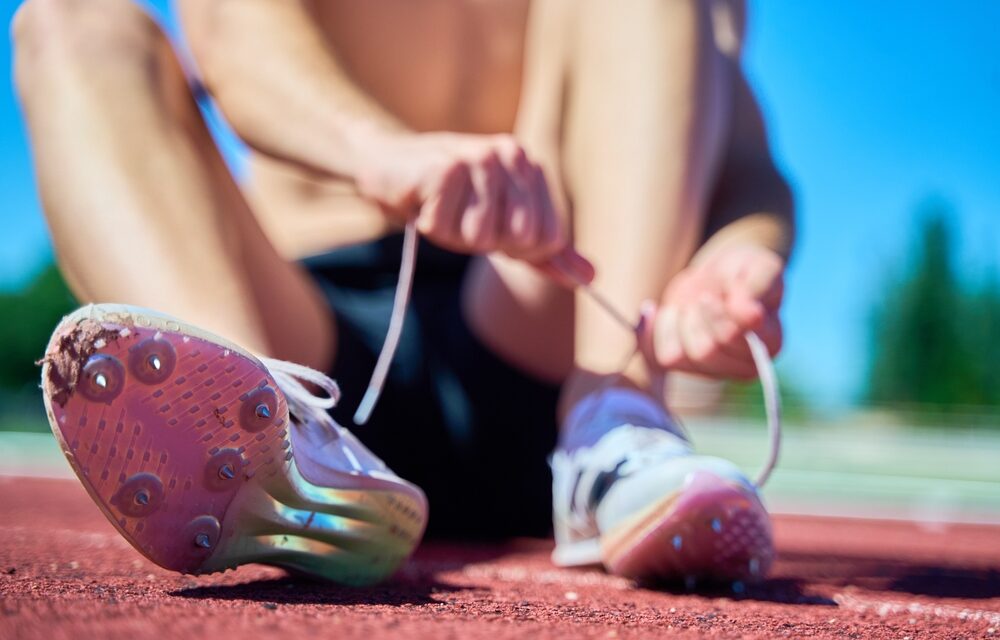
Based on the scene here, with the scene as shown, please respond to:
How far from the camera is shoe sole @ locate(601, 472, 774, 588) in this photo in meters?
0.82

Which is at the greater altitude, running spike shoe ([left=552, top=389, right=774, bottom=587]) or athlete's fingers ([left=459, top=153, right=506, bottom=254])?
athlete's fingers ([left=459, top=153, right=506, bottom=254])

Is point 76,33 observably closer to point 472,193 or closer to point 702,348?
point 472,193

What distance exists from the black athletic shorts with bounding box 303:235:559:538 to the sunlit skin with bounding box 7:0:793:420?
4cm

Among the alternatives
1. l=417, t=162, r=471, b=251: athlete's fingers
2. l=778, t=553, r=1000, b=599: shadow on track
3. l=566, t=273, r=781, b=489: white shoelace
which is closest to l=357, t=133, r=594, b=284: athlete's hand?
l=417, t=162, r=471, b=251: athlete's fingers

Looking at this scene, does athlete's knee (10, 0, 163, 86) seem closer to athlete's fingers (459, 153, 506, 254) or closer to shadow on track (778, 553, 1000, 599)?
athlete's fingers (459, 153, 506, 254)

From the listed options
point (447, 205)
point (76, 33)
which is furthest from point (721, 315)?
point (76, 33)

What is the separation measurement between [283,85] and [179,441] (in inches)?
19.2

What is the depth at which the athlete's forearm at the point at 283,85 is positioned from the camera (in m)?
0.99

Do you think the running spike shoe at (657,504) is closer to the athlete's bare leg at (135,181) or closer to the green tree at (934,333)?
the athlete's bare leg at (135,181)

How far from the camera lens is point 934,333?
19125 millimetres

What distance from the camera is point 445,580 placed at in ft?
2.97

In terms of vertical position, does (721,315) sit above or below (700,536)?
above

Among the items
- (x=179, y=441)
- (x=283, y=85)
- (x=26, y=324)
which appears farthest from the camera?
A: (x=26, y=324)

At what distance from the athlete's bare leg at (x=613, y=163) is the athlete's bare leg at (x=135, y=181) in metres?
0.32
